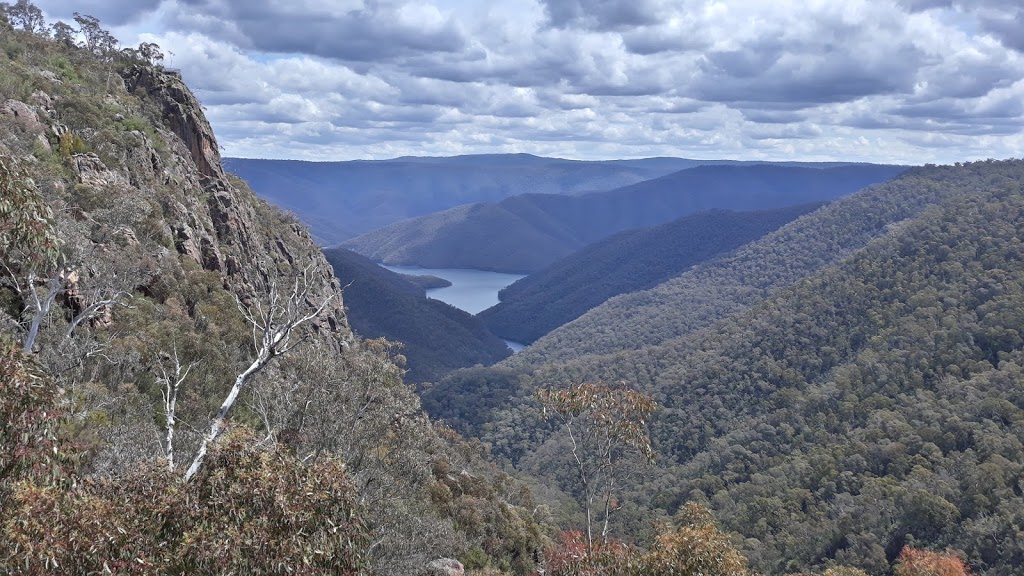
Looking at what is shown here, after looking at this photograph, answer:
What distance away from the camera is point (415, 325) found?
13600 cm

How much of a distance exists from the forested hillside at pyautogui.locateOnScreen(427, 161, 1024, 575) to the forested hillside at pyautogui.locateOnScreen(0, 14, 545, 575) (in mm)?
16743

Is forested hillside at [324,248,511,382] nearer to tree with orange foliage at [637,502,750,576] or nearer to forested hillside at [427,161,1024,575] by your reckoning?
forested hillside at [427,161,1024,575]

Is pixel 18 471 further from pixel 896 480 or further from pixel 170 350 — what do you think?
pixel 896 480

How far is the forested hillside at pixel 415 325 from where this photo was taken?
415 ft

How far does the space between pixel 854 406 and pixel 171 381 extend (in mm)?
71060

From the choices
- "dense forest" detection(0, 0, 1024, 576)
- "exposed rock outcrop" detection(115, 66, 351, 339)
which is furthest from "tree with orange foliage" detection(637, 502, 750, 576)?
"exposed rock outcrop" detection(115, 66, 351, 339)

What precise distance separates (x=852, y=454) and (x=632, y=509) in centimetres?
2138

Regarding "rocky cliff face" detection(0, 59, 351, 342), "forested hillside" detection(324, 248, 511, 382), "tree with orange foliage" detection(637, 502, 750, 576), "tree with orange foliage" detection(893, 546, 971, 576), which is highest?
"rocky cliff face" detection(0, 59, 351, 342)

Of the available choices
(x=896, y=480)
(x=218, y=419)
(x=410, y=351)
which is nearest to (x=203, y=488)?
(x=218, y=419)

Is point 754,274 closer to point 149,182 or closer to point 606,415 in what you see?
point 149,182

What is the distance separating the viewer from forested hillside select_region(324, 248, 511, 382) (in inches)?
4978

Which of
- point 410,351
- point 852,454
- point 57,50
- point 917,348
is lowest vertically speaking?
point 410,351

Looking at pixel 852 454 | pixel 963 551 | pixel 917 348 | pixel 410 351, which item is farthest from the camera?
pixel 410 351

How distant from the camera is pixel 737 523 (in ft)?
194
